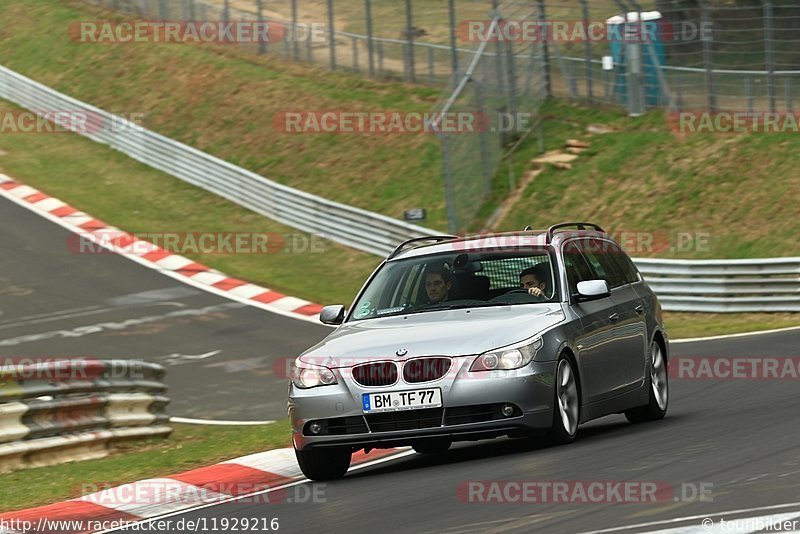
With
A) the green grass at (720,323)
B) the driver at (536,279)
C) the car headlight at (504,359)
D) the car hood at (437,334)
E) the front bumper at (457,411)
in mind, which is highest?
the driver at (536,279)

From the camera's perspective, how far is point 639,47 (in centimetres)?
2917

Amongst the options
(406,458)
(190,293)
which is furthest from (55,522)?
(190,293)

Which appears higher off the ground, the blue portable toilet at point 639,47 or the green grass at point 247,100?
the blue portable toilet at point 639,47

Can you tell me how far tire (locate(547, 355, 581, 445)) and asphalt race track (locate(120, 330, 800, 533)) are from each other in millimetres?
97

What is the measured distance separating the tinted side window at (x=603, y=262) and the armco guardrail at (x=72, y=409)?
4451 millimetres

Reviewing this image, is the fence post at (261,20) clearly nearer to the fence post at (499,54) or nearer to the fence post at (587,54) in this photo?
the fence post at (499,54)

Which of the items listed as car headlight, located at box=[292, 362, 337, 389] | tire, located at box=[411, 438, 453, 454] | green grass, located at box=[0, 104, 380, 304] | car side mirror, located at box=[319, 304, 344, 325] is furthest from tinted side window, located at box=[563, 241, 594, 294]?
green grass, located at box=[0, 104, 380, 304]

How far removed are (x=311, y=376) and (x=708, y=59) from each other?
783 inches

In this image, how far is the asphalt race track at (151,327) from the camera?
691 inches

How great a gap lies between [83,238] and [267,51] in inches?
478

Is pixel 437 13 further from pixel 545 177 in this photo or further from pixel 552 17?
pixel 545 177

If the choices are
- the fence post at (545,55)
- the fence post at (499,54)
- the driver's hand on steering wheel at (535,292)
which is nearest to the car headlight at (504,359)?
the driver's hand on steering wheel at (535,292)

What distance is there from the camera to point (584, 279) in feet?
35.6

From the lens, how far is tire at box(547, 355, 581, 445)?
375 inches
